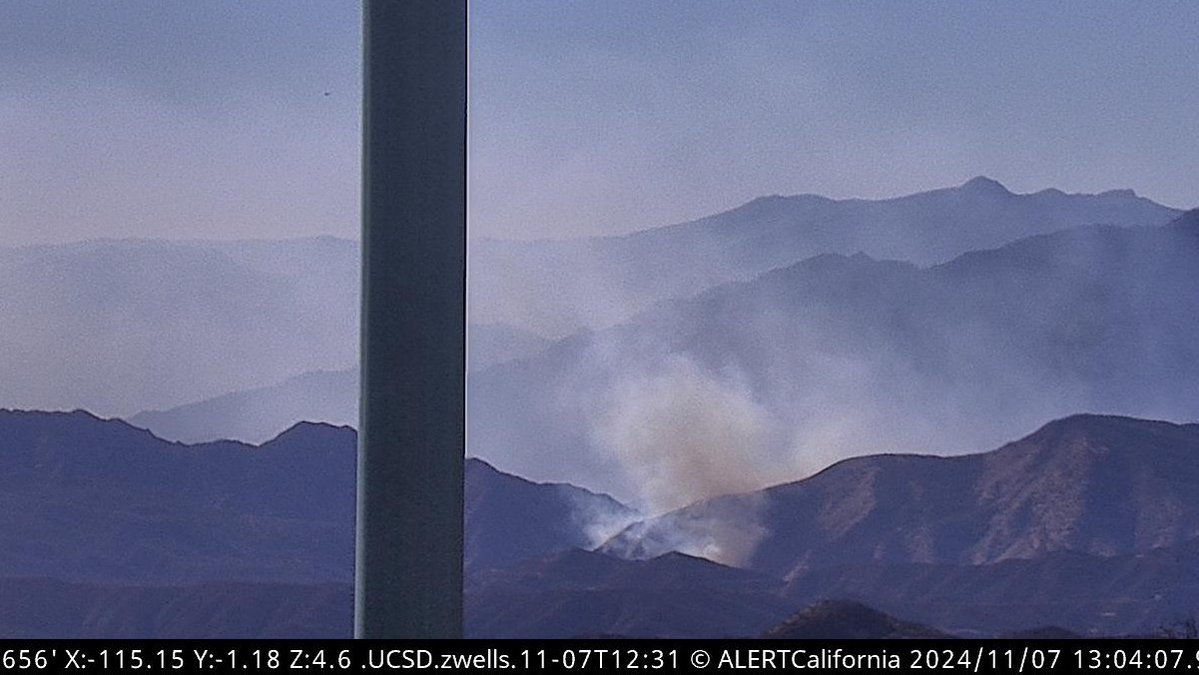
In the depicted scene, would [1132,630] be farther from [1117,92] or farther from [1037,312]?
[1117,92]

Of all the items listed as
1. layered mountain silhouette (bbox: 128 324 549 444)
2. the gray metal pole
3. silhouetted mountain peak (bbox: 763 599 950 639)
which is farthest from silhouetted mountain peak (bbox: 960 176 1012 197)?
the gray metal pole

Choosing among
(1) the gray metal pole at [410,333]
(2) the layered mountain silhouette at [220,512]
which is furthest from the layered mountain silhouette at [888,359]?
(1) the gray metal pole at [410,333]

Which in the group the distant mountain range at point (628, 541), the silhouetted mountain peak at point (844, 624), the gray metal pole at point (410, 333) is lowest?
the gray metal pole at point (410, 333)

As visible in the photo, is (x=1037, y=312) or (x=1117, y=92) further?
(x=1037, y=312)

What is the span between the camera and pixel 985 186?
4441mm

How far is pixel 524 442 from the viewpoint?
434 cm

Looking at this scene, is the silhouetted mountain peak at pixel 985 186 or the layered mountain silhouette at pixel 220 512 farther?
the silhouetted mountain peak at pixel 985 186

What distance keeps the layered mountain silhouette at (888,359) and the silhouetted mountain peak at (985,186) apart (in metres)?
0.25

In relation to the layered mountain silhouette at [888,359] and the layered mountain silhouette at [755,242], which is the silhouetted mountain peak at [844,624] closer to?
the layered mountain silhouette at [888,359]

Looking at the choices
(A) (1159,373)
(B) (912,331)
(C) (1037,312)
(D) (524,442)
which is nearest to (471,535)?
(D) (524,442)

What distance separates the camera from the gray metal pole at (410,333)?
1026 millimetres

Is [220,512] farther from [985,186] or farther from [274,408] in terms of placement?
[985,186]

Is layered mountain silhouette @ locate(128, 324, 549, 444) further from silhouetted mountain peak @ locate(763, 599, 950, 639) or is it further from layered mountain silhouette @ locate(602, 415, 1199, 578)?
silhouetted mountain peak @ locate(763, 599, 950, 639)

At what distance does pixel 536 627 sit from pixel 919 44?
7.53 feet
